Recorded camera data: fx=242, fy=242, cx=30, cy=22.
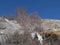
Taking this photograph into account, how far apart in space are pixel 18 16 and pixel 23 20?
1241mm

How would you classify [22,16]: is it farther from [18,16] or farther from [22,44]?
[22,44]

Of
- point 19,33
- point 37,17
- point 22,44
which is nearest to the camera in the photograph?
point 22,44

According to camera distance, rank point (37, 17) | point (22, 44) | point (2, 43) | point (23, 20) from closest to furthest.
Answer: point (2, 43) → point (22, 44) → point (23, 20) → point (37, 17)

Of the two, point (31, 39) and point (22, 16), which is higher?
point (22, 16)

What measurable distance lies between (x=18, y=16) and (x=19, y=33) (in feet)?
55.7

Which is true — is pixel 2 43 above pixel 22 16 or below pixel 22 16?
below

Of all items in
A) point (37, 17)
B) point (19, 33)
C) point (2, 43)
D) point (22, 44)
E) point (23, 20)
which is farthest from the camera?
point (37, 17)

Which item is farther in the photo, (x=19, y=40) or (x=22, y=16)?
(x=22, y=16)

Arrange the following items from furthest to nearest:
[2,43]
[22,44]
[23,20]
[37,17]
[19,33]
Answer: [37,17] → [23,20] → [19,33] → [22,44] → [2,43]

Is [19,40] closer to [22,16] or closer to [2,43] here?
[2,43]

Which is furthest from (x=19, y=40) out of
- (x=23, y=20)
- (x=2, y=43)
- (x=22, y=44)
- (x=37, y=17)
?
(x=37, y=17)

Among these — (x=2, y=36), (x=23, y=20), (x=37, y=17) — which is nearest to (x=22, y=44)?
(x=2, y=36)

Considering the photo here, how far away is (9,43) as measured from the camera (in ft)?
43.1

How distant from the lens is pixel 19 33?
46.9 ft
